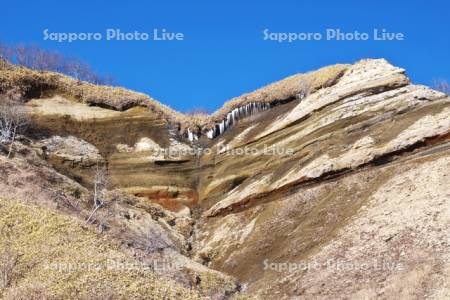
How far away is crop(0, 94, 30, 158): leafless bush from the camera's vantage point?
4288 centimetres

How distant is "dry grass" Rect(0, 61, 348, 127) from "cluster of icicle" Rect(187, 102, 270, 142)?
0.48 meters

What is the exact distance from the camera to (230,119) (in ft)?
184

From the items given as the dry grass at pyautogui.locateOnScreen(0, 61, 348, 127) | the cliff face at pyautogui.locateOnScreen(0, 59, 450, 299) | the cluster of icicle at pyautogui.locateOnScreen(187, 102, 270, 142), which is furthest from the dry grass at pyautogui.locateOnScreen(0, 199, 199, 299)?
the dry grass at pyautogui.locateOnScreen(0, 61, 348, 127)

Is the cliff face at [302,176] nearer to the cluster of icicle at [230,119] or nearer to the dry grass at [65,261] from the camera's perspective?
the cluster of icicle at [230,119]

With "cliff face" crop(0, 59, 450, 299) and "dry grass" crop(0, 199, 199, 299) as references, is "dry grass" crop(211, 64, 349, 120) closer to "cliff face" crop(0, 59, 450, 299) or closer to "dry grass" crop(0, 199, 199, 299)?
"cliff face" crop(0, 59, 450, 299)

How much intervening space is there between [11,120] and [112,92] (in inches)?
576

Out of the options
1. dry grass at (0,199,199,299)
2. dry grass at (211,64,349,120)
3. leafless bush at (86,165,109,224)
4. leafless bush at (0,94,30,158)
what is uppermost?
dry grass at (211,64,349,120)

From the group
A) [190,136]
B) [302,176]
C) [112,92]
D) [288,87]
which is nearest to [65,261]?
[302,176]

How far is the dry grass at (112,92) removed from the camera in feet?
177

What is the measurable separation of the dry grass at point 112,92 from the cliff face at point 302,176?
52cm

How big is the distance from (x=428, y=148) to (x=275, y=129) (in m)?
15.7

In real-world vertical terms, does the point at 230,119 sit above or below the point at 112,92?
below

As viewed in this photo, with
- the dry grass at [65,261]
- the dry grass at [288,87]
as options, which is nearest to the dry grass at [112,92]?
the dry grass at [288,87]

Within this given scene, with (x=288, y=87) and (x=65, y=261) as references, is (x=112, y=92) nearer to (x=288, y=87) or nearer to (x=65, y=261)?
(x=288, y=87)
